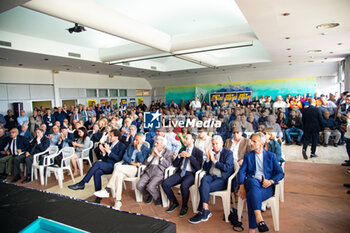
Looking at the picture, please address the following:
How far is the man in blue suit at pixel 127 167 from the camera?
3.35 metres

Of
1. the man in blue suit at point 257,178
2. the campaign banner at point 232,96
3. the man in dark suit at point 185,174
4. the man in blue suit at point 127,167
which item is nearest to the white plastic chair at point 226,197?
the man in blue suit at point 257,178

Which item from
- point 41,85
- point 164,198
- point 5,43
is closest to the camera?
point 164,198

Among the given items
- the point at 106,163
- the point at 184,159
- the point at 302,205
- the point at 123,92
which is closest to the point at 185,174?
the point at 184,159

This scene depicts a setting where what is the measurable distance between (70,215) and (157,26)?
20.7 ft

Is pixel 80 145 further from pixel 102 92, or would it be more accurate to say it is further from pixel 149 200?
pixel 102 92

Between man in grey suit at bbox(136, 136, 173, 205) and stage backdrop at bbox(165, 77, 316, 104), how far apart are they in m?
11.6

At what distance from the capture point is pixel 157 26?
6492mm

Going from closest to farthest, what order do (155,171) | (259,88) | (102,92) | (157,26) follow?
(155,171) → (157,26) → (102,92) → (259,88)

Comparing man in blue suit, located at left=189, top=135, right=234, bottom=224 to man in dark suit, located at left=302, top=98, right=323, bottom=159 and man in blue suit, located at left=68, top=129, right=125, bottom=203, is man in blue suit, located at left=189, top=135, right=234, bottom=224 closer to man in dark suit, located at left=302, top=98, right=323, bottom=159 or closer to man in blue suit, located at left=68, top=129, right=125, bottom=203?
man in blue suit, located at left=68, top=129, right=125, bottom=203

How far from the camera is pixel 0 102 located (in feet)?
27.5

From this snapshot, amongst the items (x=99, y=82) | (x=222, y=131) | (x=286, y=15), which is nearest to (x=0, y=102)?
(x=99, y=82)

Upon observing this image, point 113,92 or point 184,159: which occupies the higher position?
point 113,92

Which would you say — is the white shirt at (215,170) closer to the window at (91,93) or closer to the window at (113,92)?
the window at (91,93)

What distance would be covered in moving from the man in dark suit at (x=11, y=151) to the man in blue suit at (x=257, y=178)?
16.3 feet
